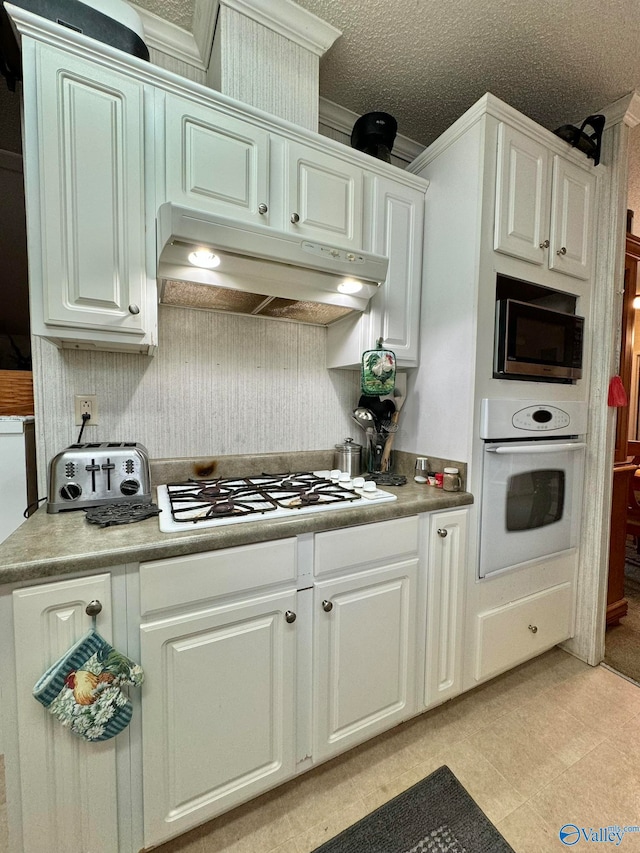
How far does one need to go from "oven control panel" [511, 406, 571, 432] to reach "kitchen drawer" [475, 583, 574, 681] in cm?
79

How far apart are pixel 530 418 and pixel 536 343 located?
1.08 feet

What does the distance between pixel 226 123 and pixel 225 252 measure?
53 cm

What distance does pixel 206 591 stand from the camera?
1.00m

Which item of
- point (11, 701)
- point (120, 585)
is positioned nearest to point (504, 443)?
point (120, 585)

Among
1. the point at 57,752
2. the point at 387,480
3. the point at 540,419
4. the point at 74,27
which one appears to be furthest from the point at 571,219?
the point at 57,752

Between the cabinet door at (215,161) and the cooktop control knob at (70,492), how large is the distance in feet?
3.19

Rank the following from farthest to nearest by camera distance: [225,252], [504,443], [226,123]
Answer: [504,443], [226,123], [225,252]

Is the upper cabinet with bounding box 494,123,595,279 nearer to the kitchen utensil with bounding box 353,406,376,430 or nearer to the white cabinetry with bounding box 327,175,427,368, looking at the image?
the white cabinetry with bounding box 327,175,427,368

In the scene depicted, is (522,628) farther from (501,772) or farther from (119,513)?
(119,513)

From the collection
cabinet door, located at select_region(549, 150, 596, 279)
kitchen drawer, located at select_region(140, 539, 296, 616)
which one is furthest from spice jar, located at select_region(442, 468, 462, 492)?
cabinet door, located at select_region(549, 150, 596, 279)

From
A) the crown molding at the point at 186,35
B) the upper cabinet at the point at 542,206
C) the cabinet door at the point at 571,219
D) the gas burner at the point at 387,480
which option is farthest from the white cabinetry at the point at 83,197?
the cabinet door at the point at 571,219

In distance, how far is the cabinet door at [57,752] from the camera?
2.74 ft

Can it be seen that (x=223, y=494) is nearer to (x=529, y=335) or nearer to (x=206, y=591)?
(x=206, y=591)

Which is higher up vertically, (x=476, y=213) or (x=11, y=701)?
(x=476, y=213)
